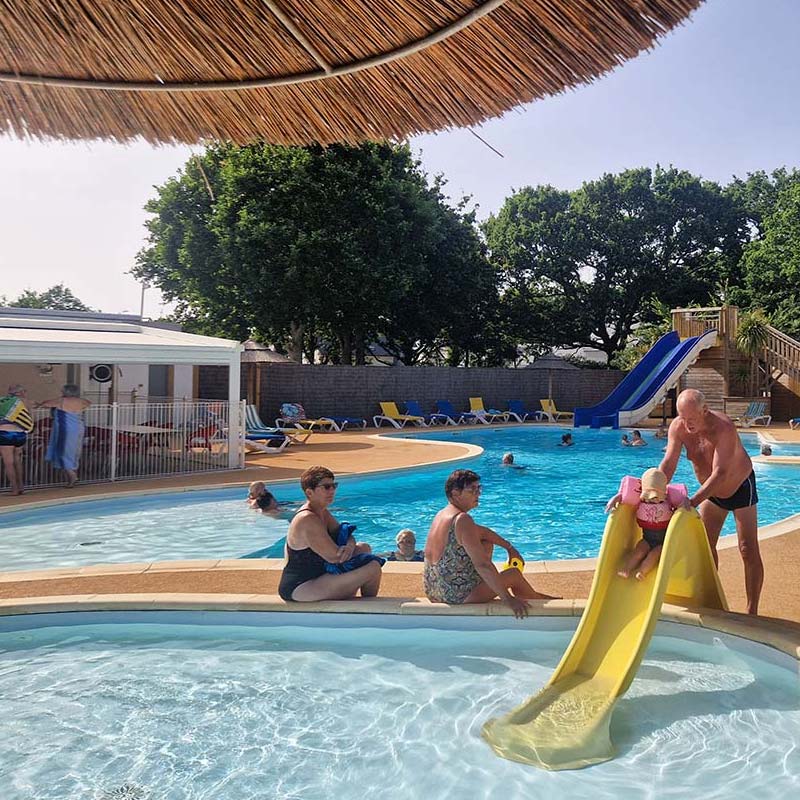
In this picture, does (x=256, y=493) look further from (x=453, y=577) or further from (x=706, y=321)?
(x=706, y=321)

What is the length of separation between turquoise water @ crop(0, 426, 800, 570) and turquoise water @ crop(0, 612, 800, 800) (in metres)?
3.06

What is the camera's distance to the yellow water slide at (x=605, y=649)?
3.83m

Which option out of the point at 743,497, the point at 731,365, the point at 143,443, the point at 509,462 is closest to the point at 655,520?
the point at 743,497

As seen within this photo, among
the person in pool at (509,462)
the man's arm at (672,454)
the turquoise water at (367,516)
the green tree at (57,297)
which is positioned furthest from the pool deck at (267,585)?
the green tree at (57,297)

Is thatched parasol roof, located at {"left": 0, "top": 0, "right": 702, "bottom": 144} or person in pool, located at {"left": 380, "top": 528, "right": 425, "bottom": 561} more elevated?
thatched parasol roof, located at {"left": 0, "top": 0, "right": 702, "bottom": 144}

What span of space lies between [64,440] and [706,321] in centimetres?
2155

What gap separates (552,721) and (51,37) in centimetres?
375

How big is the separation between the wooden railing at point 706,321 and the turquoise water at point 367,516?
40.1 ft

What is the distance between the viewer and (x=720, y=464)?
4969 mm

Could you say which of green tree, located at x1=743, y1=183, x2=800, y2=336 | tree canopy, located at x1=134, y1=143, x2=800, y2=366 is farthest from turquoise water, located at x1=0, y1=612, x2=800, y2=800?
green tree, located at x1=743, y1=183, x2=800, y2=336

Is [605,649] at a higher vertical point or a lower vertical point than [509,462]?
lower

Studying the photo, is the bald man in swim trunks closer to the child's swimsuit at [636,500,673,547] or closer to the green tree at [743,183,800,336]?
the child's swimsuit at [636,500,673,547]

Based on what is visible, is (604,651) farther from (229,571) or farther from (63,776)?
(229,571)

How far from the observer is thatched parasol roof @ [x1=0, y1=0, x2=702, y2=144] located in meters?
2.40
